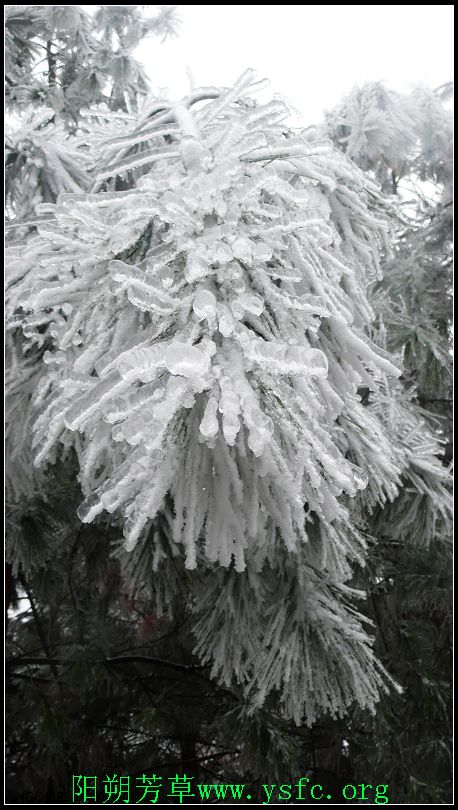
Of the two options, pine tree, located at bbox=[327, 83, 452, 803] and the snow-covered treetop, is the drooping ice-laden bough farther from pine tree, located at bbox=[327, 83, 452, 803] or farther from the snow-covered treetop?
pine tree, located at bbox=[327, 83, 452, 803]

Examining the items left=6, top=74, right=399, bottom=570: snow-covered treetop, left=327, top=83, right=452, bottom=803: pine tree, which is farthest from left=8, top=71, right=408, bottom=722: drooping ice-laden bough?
left=327, top=83, right=452, bottom=803: pine tree

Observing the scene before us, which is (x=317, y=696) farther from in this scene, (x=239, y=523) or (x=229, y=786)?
Answer: (x=229, y=786)

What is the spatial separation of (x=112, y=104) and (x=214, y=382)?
3.17 metres

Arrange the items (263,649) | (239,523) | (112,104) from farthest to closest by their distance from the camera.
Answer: (112,104) → (263,649) → (239,523)

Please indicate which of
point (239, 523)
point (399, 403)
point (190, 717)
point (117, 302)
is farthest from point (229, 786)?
point (117, 302)

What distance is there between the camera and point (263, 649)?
179 centimetres

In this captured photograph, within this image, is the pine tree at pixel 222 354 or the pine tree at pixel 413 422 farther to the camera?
the pine tree at pixel 413 422

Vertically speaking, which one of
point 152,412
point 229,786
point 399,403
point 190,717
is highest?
point 399,403

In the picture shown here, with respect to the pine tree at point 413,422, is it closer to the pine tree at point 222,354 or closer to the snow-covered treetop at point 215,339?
the pine tree at point 222,354

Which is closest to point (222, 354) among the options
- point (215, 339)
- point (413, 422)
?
point (215, 339)

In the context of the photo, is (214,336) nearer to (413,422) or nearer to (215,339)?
(215,339)

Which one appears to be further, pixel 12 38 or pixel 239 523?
pixel 12 38

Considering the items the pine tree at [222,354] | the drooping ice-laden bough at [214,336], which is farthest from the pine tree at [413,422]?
the drooping ice-laden bough at [214,336]

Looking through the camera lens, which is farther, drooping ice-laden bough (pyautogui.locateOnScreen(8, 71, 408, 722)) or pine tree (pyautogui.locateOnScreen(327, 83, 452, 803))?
pine tree (pyautogui.locateOnScreen(327, 83, 452, 803))
